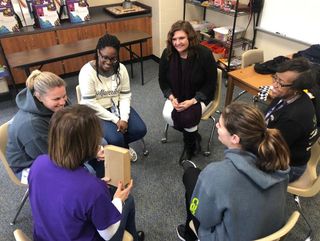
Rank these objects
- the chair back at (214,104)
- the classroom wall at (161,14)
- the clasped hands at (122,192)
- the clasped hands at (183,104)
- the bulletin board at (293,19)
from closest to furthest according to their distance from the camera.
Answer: the clasped hands at (122,192) → the clasped hands at (183,104) → the chair back at (214,104) → the bulletin board at (293,19) → the classroom wall at (161,14)

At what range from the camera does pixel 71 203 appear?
3.23 ft

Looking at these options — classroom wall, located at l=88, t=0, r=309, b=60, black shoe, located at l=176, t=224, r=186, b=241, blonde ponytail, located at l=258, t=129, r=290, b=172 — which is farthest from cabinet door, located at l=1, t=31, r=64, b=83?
blonde ponytail, located at l=258, t=129, r=290, b=172

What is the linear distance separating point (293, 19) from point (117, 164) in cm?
278

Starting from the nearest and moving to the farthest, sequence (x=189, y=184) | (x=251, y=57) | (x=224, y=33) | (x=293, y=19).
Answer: (x=189, y=184) < (x=251, y=57) < (x=293, y=19) < (x=224, y=33)

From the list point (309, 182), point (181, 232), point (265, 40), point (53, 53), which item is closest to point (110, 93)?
point (181, 232)

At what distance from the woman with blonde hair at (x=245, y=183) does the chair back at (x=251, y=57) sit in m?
1.62

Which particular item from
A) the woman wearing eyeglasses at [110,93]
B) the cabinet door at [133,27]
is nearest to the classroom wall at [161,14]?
the cabinet door at [133,27]

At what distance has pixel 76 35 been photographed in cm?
379

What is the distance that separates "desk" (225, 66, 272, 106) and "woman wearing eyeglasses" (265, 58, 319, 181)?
0.62m

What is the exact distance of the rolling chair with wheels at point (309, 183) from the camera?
1.59 m

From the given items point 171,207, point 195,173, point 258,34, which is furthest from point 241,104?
point 258,34

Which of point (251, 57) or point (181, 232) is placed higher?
point (251, 57)

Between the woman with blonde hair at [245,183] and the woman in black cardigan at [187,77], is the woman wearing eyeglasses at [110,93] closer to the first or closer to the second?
the woman in black cardigan at [187,77]

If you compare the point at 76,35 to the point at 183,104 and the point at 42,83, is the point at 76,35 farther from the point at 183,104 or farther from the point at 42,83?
the point at 42,83
